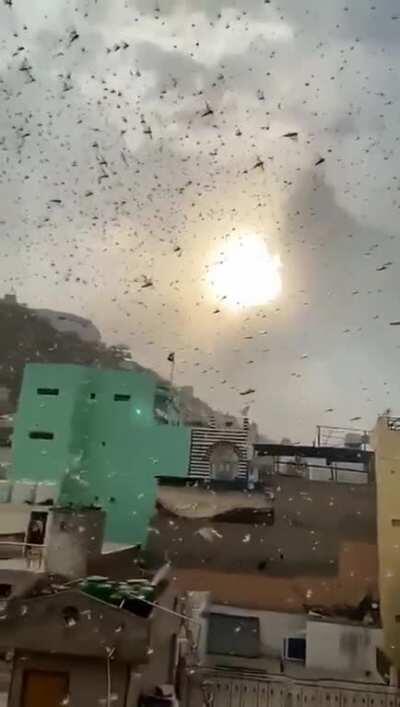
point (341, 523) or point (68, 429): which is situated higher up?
point (68, 429)

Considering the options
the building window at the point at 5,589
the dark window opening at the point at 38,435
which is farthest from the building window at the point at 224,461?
the building window at the point at 5,589

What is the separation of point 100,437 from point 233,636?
5.84ft

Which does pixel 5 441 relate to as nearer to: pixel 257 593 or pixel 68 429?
pixel 68 429

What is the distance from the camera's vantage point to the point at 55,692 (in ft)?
5.69

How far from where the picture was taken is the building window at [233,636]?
11.3 ft

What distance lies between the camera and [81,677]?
5.63 ft

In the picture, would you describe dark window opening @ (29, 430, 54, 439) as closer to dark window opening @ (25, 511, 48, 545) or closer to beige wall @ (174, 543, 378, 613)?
beige wall @ (174, 543, 378, 613)

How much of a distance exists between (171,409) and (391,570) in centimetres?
198

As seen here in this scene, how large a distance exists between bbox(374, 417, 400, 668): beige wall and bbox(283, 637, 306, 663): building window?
712mm

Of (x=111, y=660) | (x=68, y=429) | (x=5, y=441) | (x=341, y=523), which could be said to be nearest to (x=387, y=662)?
(x=341, y=523)

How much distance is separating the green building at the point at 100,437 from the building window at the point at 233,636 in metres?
0.93

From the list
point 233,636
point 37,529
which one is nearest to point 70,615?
point 37,529

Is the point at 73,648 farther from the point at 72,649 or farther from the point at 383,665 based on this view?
the point at 383,665

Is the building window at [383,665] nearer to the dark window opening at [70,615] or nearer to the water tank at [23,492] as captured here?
the dark window opening at [70,615]
